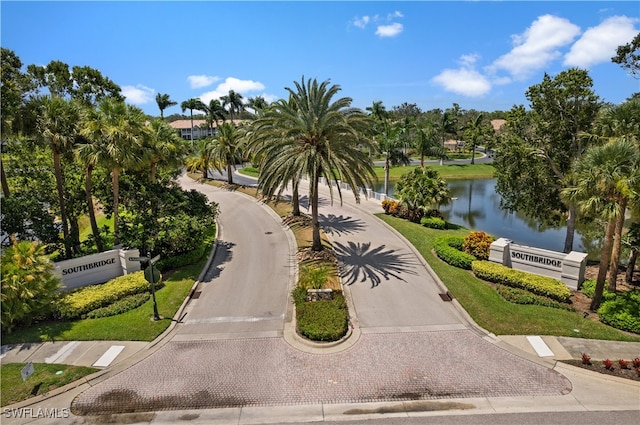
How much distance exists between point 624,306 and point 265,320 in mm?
14764

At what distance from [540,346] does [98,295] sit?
18402 millimetres

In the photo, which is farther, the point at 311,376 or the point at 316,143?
the point at 316,143

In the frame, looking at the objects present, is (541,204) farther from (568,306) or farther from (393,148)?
(393,148)

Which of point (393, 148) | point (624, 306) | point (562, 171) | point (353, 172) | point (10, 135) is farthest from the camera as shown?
point (393, 148)

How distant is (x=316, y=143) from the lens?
20.7 m

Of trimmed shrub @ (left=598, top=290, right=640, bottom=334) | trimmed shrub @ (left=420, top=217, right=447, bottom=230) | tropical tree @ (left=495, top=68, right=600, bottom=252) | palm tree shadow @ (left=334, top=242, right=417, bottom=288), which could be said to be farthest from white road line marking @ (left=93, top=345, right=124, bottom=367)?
tropical tree @ (left=495, top=68, right=600, bottom=252)

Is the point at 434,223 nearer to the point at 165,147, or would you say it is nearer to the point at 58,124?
the point at 165,147

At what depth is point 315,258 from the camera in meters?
22.0

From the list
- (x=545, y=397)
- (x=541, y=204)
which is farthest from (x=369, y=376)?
(x=541, y=204)

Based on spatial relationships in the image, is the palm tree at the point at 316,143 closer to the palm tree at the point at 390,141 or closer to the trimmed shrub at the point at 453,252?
the trimmed shrub at the point at 453,252

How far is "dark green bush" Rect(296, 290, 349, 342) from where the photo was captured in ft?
47.4

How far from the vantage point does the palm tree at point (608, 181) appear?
14.6 m

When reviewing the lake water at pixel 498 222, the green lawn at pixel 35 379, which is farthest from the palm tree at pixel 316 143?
the lake water at pixel 498 222

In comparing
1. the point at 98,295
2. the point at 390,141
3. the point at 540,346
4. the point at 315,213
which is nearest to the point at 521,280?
the point at 540,346
